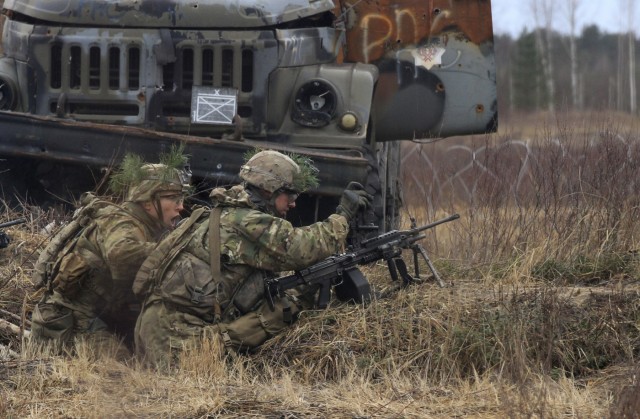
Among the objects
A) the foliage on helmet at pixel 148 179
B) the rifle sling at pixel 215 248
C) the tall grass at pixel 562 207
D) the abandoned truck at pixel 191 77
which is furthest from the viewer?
the abandoned truck at pixel 191 77

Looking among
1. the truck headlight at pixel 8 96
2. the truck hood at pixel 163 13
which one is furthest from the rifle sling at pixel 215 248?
the truck headlight at pixel 8 96

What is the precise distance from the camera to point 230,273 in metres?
→ 6.91

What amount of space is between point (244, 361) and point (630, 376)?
1.92 meters

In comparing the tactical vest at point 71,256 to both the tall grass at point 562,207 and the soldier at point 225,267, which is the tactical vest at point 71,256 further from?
the tall grass at point 562,207

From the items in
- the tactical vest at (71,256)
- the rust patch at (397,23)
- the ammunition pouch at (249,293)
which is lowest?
the ammunition pouch at (249,293)

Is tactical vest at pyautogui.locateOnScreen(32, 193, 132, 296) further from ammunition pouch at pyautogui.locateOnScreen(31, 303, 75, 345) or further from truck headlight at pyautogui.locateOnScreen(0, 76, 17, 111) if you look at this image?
truck headlight at pyautogui.locateOnScreen(0, 76, 17, 111)

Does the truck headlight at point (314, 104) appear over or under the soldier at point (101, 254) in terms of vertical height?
over

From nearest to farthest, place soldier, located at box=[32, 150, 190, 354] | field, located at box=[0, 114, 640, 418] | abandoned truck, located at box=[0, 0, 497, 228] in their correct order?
field, located at box=[0, 114, 640, 418], soldier, located at box=[32, 150, 190, 354], abandoned truck, located at box=[0, 0, 497, 228]

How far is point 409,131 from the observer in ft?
33.6

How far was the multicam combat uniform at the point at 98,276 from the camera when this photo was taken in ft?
23.2

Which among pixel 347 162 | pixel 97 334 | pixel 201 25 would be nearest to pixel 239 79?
pixel 201 25

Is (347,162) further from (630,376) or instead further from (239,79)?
(630,376)

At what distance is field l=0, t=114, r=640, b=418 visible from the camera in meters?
5.79

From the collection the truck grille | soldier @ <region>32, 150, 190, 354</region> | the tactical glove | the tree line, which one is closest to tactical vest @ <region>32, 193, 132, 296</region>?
soldier @ <region>32, 150, 190, 354</region>
